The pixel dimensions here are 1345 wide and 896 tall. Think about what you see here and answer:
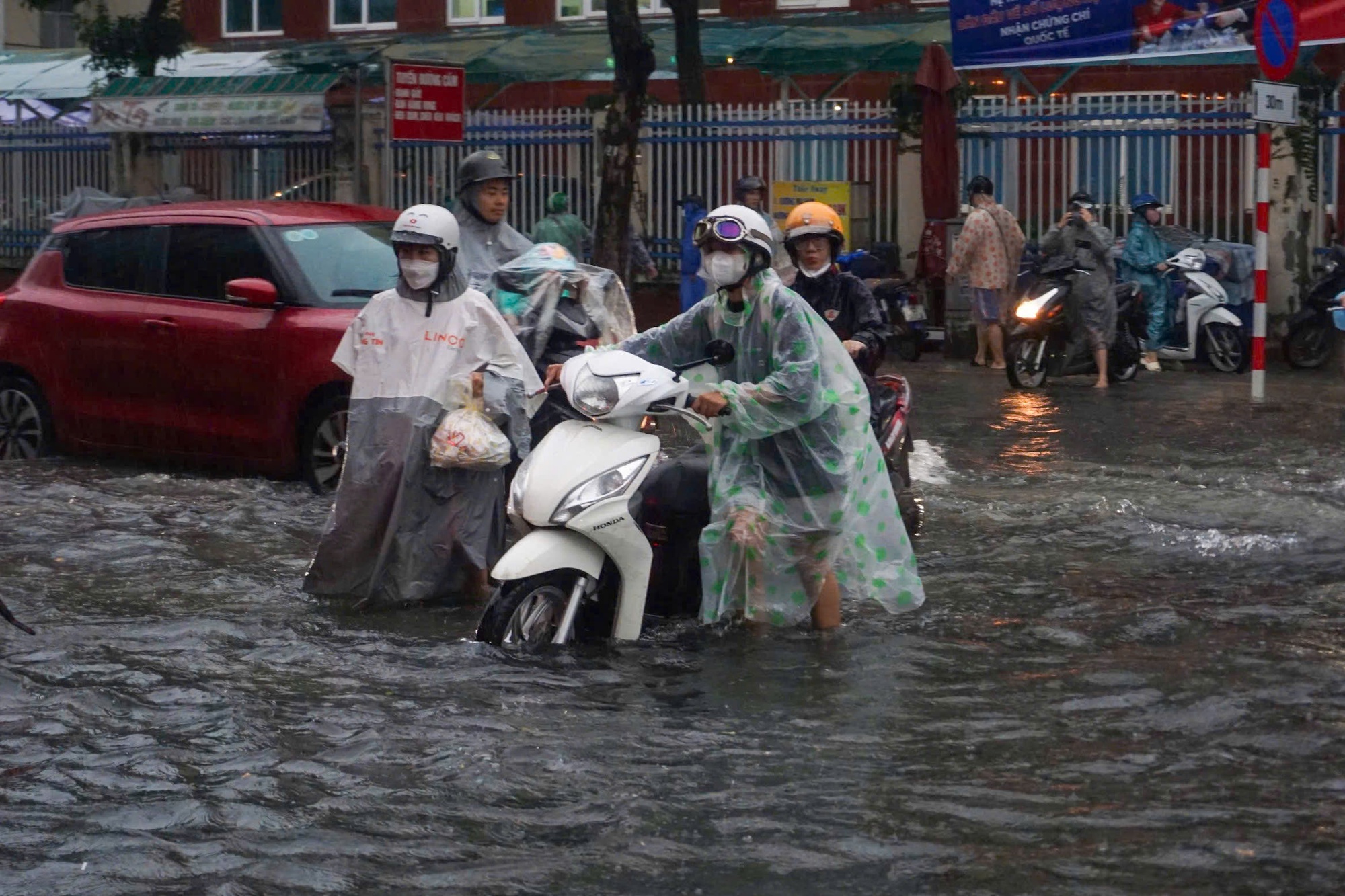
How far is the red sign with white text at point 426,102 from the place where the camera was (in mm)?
16891

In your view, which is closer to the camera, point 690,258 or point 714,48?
point 690,258

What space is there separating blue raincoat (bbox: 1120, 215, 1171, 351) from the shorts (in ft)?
3.75

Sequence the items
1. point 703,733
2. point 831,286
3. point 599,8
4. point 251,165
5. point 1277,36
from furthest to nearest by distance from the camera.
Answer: point 599,8
point 251,165
point 1277,36
point 831,286
point 703,733

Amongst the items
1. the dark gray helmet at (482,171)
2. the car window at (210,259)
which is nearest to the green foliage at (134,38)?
the car window at (210,259)

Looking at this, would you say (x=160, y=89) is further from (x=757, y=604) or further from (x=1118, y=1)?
(x=757, y=604)

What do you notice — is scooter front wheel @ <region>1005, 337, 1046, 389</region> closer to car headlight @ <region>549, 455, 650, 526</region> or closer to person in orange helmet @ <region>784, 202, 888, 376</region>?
person in orange helmet @ <region>784, 202, 888, 376</region>

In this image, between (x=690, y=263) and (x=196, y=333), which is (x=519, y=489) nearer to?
(x=196, y=333)

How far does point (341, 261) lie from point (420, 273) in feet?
10.2

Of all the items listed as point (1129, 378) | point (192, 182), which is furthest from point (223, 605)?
point (192, 182)

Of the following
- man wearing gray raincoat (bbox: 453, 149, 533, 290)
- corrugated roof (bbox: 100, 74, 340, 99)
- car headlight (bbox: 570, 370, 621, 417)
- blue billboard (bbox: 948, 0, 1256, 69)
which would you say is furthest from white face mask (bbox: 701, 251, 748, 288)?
corrugated roof (bbox: 100, 74, 340, 99)

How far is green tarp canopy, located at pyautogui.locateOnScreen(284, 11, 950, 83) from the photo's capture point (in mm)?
24375

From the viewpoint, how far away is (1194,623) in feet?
22.1

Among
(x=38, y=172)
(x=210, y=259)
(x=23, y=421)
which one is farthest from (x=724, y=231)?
(x=38, y=172)

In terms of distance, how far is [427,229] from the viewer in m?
6.96
